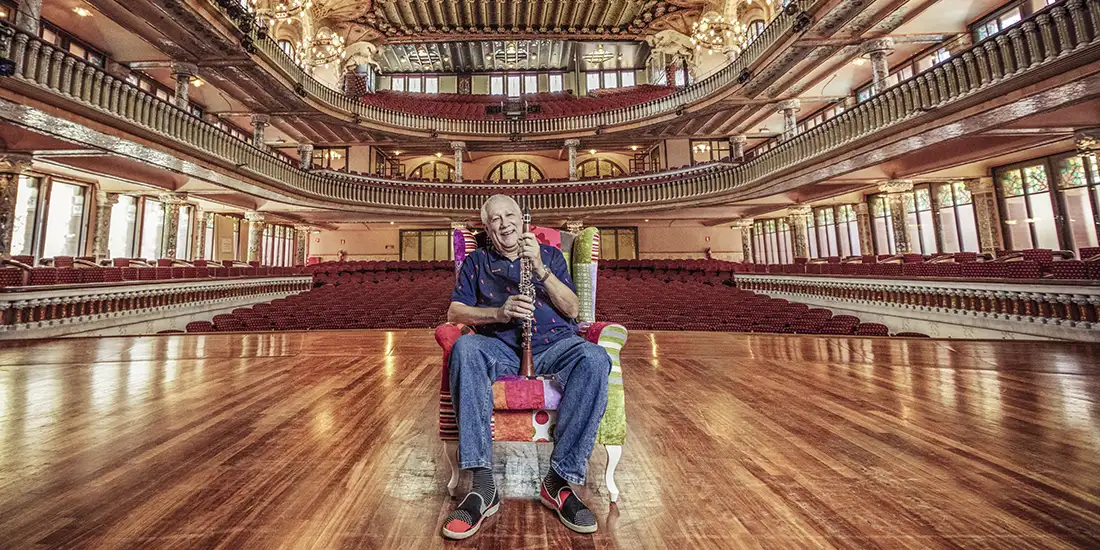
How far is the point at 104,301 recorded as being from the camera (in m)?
6.04

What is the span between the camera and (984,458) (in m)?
1.52

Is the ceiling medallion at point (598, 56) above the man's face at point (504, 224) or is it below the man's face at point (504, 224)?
above

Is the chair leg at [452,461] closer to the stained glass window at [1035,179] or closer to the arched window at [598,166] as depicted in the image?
the stained glass window at [1035,179]

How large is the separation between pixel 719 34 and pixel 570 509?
55.8 feet

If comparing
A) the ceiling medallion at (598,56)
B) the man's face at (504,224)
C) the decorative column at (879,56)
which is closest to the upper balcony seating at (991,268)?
the decorative column at (879,56)

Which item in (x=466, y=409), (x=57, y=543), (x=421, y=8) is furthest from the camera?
(x=421, y=8)

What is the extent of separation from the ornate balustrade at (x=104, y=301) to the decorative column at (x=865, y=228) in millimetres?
16268

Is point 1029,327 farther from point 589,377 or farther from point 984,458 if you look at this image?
point 589,377

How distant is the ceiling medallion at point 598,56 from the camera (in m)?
20.0

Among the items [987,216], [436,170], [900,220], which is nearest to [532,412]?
[900,220]

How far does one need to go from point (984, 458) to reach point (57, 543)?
2897 mm

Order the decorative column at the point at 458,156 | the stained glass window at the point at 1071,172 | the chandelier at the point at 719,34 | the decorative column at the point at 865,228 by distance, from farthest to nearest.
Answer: the decorative column at the point at 458,156 → the chandelier at the point at 719,34 → the decorative column at the point at 865,228 → the stained glass window at the point at 1071,172

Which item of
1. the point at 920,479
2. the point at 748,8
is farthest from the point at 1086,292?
the point at 748,8

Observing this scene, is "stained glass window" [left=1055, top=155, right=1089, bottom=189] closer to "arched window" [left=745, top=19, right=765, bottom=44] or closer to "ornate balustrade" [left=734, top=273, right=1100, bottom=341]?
"ornate balustrade" [left=734, top=273, right=1100, bottom=341]
